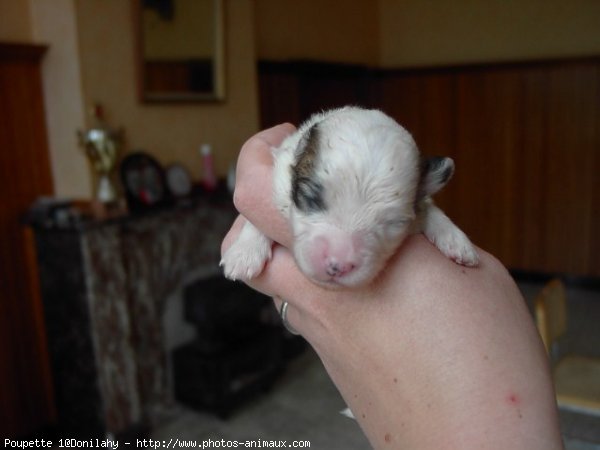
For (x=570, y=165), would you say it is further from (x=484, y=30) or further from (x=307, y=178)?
(x=307, y=178)

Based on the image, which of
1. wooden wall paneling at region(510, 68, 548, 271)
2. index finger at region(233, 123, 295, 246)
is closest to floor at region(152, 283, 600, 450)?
index finger at region(233, 123, 295, 246)

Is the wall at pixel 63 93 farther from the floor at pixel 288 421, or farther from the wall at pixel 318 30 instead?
the wall at pixel 318 30

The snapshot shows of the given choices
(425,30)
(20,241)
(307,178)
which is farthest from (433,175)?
(425,30)

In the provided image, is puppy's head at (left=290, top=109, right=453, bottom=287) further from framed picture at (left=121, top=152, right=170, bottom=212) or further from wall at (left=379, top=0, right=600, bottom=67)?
wall at (left=379, top=0, right=600, bottom=67)

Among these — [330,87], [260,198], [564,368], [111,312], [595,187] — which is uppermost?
[330,87]

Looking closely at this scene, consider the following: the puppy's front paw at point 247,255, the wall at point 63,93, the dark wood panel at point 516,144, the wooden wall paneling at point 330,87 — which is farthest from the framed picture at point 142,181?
the puppy's front paw at point 247,255

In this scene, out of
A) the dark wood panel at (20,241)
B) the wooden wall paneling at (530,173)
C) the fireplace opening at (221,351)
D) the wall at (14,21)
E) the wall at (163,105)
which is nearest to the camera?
the wall at (14,21)
